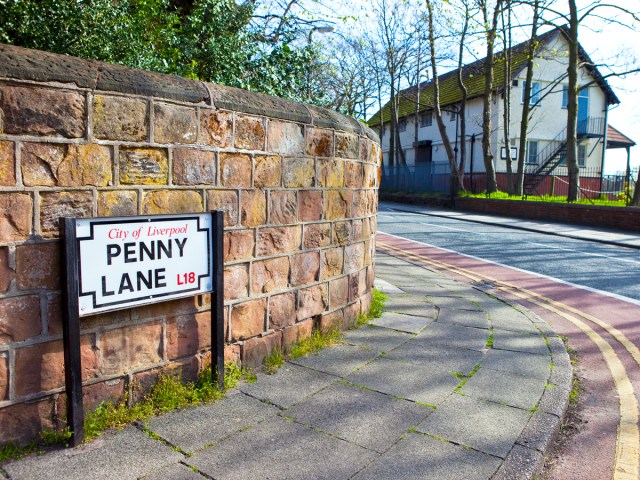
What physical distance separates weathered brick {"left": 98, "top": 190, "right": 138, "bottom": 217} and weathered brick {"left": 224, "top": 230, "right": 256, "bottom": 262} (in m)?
0.74

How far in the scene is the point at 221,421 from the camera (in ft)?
10.1

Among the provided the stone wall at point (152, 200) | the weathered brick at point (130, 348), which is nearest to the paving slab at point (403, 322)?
the stone wall at point (152, 200)

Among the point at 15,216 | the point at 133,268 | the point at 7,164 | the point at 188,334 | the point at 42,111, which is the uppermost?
the point at 42,111

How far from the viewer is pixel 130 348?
3.11m

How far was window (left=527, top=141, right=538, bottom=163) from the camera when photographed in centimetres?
3431

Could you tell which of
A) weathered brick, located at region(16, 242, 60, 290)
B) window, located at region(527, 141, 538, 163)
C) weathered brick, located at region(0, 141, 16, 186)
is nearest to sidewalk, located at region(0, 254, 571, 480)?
weathered brick, located at region(16, 242, 60, 290)

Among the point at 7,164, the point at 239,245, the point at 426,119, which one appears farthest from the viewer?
the point at 426,119

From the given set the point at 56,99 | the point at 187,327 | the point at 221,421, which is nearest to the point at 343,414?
the point at 221,421

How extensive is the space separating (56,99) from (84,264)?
866 millimetres

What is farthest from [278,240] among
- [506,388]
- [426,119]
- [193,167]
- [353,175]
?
[426,119]

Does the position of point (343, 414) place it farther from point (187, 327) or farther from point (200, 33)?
point (200, 33)

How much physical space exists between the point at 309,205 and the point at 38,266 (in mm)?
2162

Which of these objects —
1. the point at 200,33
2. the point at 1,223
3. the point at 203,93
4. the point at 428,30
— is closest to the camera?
the point at 1,223

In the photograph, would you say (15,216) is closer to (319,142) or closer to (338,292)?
(319,142)
